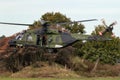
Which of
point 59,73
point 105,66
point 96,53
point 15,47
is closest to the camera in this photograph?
point 59,73

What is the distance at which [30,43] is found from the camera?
42562mm

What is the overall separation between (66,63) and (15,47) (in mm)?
5205

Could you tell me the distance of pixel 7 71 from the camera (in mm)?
44469

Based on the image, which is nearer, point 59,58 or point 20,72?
point 20,72

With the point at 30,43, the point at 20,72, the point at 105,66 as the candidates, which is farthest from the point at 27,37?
the point at 105,66

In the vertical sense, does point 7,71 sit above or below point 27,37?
below

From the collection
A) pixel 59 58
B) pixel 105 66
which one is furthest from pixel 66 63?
pixel 105 66

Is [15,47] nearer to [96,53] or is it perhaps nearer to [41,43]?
[41,43]

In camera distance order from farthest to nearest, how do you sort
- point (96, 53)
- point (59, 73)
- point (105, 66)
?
point (96, 53)
point (105, 66)
point (59, 73)

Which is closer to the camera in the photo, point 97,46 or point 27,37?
point 27,37

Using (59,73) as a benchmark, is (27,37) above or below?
above

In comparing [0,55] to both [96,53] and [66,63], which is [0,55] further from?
[96,53]

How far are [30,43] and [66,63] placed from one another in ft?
16.0

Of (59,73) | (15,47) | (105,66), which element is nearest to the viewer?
(59,73)
